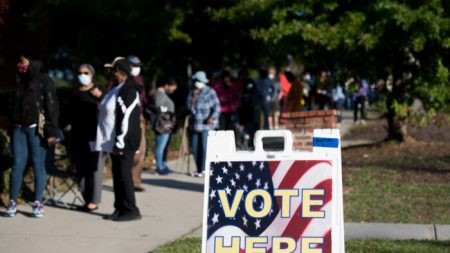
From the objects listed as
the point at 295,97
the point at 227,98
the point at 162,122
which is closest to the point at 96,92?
the point at 162,122

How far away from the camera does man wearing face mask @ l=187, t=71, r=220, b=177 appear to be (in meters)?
14.7

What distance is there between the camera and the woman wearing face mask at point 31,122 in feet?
33.5

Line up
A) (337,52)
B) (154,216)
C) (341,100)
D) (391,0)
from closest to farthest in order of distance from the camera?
(154,216), (391,0), (337,52), (341,100)

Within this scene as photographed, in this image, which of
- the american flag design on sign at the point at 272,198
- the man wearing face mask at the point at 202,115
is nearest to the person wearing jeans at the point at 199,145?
the man wearing face mask at the point at 202,115

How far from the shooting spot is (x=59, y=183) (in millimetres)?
12898

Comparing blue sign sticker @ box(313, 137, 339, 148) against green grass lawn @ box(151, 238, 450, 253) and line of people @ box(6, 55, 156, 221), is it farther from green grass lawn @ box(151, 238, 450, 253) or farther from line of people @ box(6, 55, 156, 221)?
line of people @ box(6, 55, 156, 221)

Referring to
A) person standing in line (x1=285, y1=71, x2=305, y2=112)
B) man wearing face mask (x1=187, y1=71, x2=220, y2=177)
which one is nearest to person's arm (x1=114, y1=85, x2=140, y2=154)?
man wearing face mask (x1=187, y1=71, x2=220, y2=177)

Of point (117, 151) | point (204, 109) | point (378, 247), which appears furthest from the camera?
point (204, 109)

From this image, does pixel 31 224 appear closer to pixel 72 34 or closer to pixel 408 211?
pixel 408 211

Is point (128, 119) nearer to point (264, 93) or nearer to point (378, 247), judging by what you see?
point (378, 247)

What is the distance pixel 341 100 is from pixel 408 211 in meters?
19.5

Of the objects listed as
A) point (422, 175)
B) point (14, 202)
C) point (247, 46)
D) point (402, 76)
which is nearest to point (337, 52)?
point (402, 76)

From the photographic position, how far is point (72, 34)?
25984mm

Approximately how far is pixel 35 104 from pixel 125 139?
3.64ft
